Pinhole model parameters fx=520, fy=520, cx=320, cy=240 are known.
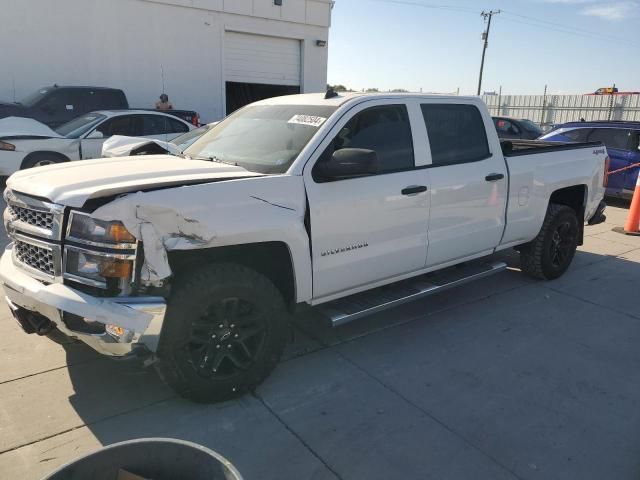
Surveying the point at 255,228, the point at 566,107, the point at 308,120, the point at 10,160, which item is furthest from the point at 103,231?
the point at 566,107

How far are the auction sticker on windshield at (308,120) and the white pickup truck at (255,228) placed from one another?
13 mm

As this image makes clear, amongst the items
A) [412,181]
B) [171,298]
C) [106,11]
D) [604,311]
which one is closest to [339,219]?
[412,181]

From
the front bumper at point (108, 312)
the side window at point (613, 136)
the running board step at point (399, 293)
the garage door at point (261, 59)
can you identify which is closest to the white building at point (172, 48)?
the garage door at point (261, 59)

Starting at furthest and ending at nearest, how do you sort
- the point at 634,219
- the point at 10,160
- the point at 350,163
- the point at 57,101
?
the point at 57,101 → the point at 10,160 → the point at 634,219 → the point at 350,163

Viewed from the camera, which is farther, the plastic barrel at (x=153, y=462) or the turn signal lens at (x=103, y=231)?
the turn signal lens at (x=103, y=231)

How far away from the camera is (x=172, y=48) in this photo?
17.2 meters

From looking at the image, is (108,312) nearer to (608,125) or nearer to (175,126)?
→ (175,126)

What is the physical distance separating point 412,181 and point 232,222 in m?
1.62

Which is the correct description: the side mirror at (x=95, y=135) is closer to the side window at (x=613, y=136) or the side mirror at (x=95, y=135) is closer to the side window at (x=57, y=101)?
the side window at (x=57, y=101)

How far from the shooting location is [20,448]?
2824 millimetres

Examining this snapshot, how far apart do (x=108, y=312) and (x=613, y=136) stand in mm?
11182

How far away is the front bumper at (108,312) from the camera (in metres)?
2.71

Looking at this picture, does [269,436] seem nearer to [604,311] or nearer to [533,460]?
[533,460]

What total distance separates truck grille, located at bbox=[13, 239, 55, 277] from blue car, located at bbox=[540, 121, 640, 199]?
35.2 ft
